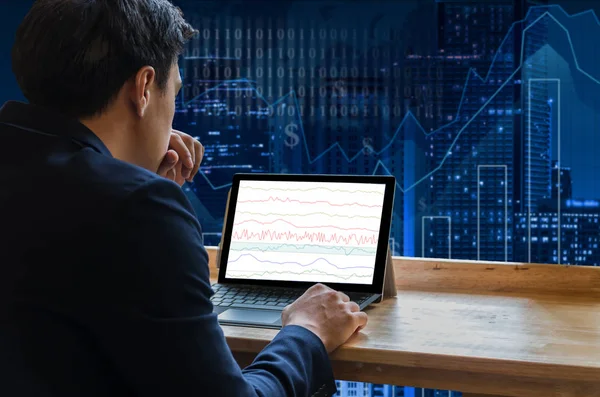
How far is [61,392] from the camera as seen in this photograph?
2.26 ft

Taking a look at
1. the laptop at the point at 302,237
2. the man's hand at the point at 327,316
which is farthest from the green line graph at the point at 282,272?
the man's hand at the point at 327,316

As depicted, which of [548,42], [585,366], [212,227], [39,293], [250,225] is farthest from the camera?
[548,42]

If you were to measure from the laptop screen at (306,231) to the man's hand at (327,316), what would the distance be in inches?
10.8

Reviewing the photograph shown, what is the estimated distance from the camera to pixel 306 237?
1461mm

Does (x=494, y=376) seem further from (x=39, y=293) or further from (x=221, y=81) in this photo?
(x=221, y=81)

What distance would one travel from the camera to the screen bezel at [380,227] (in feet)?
4.54

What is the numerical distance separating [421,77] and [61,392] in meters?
2.82

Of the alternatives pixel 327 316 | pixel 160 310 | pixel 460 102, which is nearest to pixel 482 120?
pixel 460 102

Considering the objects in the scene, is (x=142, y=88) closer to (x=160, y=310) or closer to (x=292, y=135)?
(x=160, y=310)

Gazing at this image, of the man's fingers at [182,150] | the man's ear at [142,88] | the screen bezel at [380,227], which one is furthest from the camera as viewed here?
the screen bezel at [380,227]

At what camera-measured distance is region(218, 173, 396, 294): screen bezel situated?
4.54 feet

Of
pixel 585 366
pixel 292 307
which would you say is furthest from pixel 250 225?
pixel 585 366

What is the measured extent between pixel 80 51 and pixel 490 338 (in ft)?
2.52

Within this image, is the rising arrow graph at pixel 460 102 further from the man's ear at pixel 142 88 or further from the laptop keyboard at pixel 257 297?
the man's ear at pixel 142 88
